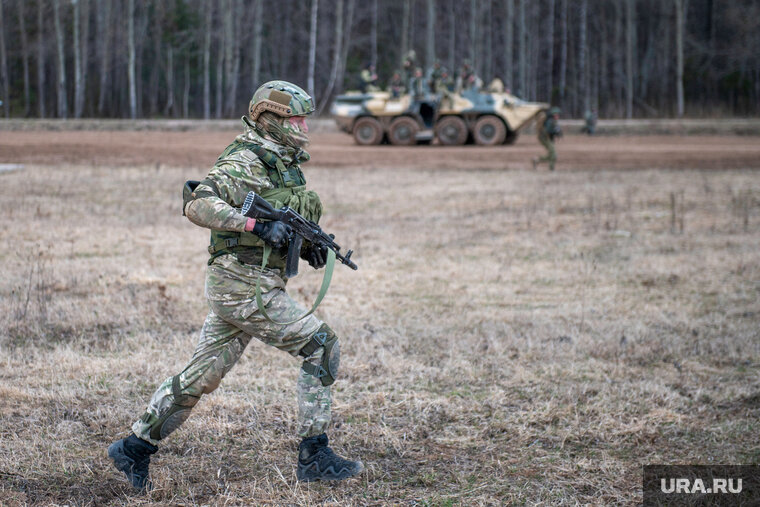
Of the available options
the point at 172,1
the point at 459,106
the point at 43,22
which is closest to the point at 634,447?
the point at 459,106

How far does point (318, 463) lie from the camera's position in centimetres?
414

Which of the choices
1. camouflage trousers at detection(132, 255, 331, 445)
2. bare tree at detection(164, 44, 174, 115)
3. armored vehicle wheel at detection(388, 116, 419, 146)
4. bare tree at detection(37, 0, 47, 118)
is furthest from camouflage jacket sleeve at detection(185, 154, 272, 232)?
bare tree at detection(164, 44, 174, 115)

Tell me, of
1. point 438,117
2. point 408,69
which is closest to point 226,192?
point 438,117

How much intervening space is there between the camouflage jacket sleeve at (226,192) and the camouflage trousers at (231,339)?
29cm

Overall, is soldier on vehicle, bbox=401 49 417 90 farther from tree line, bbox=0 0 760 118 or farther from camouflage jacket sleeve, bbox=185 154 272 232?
camouflage jacket sleeve, bbox=185 154 272 232

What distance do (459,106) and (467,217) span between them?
14.7 m

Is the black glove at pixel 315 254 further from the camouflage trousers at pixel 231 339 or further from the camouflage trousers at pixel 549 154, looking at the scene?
the camouflage trousers at pixel 549 154

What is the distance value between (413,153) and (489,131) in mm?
4648

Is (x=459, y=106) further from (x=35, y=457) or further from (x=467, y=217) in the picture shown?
(x=35, y=457)

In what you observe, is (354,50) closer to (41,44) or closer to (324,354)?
(41,44)

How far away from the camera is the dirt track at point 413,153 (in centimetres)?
2047

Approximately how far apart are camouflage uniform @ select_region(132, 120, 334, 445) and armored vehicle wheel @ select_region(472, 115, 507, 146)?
23712 mm

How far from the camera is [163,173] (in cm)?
1781

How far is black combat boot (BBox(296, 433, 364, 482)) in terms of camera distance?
4.14m
